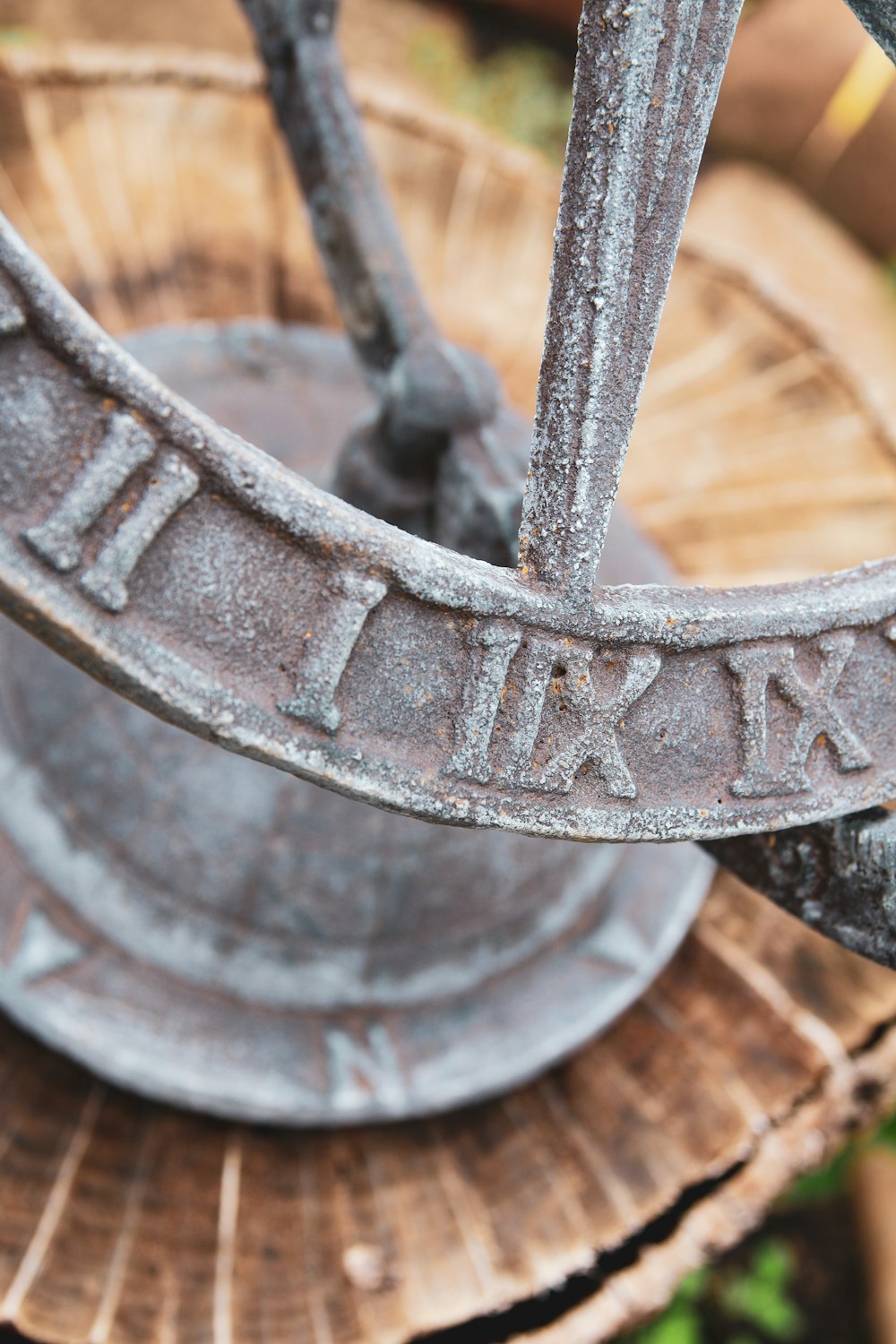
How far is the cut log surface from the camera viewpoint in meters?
1.58

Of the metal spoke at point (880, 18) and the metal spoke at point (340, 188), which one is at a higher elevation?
the metal spoke at point (340, 188)

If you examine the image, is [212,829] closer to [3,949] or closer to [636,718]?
[3,949]

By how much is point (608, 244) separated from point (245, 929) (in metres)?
1.15

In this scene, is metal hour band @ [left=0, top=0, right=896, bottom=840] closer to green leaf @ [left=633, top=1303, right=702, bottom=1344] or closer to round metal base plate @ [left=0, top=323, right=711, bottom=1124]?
round metal base plate @ [left=0, top=323, right=711, bottom=1124]

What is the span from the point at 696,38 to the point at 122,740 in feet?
3.92

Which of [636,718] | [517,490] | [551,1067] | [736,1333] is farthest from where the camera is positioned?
[736,1333]

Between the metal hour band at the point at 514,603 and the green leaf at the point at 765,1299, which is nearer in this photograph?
the metal hour band at the point at 514,603

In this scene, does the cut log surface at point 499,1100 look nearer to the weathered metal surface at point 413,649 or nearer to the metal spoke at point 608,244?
the weathered metal surface at point 413,649

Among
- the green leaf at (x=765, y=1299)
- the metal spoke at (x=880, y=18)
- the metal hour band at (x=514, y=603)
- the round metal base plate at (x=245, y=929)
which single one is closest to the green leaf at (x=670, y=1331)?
the green leaf at (x=765, y=1299)

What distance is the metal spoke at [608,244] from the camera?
775 mm

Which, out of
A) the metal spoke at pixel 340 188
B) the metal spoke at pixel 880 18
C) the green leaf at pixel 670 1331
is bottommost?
the green leaf at pixel 670 1331

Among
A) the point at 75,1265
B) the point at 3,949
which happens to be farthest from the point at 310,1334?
the point at 3,949

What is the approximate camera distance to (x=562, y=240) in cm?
83

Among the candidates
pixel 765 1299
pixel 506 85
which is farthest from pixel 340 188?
pixel 506 85
